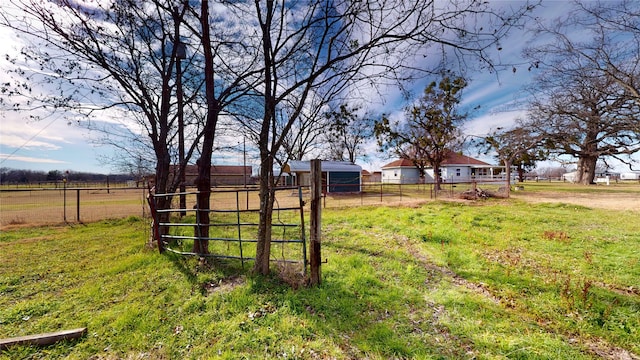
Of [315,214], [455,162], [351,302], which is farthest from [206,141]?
[455,162]

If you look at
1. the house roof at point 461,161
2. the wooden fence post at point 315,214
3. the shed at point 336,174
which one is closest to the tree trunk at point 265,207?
the wooden fence post at point 315,214

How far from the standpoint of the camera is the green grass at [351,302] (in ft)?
7.70

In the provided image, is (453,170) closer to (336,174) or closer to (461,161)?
(461,161)

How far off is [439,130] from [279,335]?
21.2 meters

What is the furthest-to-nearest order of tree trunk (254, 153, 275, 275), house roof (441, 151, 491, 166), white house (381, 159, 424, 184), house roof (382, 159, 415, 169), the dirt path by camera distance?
white house (381, 159, 424, 184) → house roof (382, 159, 415, 169) → house roof (441, 151, 491, 166) → the dirt path → tree trunk (254, 153, 275, 275)

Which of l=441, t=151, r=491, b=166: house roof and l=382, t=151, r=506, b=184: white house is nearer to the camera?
l=382, t=151, r=506, b=184: white house

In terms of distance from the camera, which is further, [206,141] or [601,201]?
[601,201]

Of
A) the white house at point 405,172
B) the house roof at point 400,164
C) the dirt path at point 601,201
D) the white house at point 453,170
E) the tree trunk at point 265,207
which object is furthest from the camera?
the white house at point 405,172

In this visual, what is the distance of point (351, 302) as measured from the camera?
3.10 metres

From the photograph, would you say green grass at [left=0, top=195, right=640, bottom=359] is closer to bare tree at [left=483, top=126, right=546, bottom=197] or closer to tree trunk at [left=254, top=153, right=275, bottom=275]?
tree trunk at [left=254, top=153, right=275, bottom=275]

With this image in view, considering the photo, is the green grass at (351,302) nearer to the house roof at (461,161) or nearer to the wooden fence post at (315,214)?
the wooden fence post at (315,214)

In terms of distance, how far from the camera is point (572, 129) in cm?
1510

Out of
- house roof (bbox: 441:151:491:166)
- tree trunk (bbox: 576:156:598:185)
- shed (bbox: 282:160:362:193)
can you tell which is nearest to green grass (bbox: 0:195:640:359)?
shed (bbox: 282:160:362:193)

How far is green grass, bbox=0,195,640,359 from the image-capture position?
7.70 ft
